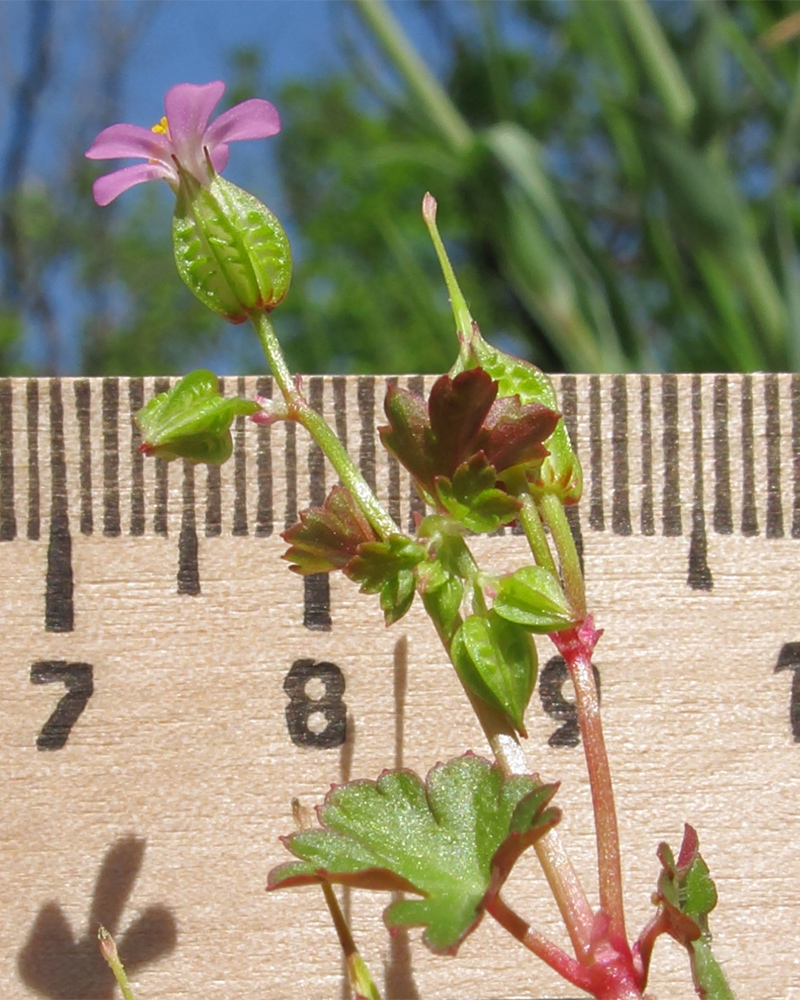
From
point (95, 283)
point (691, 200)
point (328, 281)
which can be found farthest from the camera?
point (95, 283)

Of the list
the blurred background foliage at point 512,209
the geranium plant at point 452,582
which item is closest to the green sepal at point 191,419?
the geranium plant at point 452,582

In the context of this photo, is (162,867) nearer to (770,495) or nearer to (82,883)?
(82,883)

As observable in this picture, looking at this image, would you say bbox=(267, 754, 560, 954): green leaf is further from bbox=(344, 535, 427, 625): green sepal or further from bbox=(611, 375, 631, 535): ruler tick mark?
bbox=(611, 375, 631, 535): ruler tick mark

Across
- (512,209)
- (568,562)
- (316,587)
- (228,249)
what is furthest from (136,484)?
(512,209)

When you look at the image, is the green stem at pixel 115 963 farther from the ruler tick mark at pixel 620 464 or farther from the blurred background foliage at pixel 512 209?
the blurred background foliage at pixel 512 209

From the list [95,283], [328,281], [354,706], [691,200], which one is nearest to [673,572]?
[354,706]

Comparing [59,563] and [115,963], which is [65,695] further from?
[115,963]
